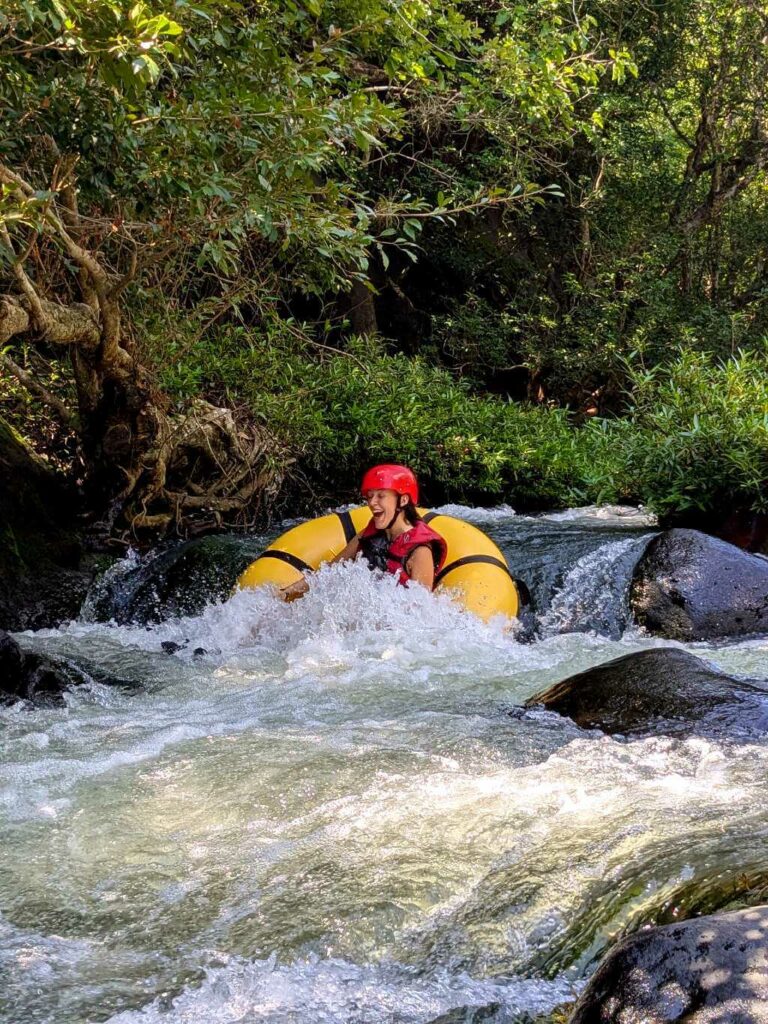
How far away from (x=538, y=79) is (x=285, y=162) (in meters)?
3.74

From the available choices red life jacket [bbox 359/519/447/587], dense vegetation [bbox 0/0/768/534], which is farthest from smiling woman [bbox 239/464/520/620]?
dense vegetation [bbox 0/0/768/534]

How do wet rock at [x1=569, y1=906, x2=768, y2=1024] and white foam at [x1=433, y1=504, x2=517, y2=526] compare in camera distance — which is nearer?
wet rock at [x1=569, y1=906, x2=768, y2=1024]

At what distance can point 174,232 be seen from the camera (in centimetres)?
616

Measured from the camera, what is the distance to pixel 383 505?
5.98m

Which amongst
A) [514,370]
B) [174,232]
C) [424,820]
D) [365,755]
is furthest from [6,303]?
[514,370]

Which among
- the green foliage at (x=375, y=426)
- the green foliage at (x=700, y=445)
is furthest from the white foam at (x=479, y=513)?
the green foliage at (x=700, y=445)

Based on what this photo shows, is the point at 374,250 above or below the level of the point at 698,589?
above

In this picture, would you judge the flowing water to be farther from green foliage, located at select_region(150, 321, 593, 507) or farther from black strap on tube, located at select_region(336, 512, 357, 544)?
green foliage, located at select_region(150, 321, 593, 507)

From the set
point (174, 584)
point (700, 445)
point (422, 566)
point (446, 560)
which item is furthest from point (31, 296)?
point (700, 445)

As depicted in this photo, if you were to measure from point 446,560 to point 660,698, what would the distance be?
2.26 m

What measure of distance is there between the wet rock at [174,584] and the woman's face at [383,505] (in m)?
1.26

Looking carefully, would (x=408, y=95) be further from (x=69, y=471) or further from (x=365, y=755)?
(x=365, y=755)

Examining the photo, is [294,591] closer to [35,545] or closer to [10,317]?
[35,545]

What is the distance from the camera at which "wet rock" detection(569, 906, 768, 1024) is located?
1783 millimetres
